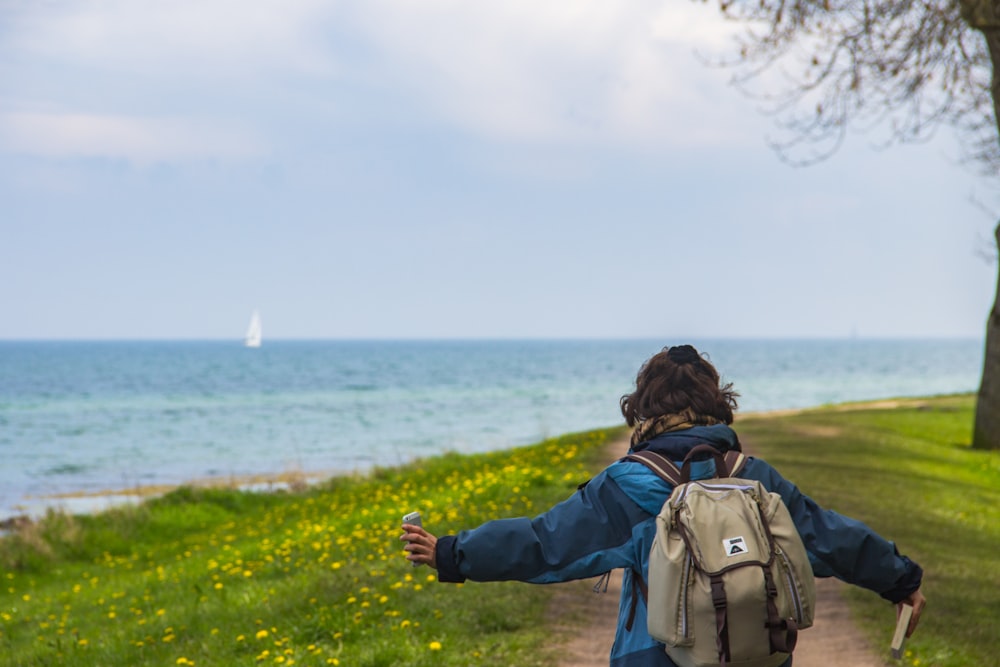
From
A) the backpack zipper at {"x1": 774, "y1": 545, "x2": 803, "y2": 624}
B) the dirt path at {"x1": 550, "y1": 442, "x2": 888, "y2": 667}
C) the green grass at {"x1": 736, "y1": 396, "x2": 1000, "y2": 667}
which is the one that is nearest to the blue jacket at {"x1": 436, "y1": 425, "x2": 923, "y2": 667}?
the backpack zipper at {"x1": 774, "y1": 545, "x2": 803, "y2": 624}

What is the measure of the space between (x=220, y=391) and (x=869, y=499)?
69972mm

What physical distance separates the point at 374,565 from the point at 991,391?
13582 millimetres

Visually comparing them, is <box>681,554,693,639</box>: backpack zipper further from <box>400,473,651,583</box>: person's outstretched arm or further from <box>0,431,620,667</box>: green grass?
<box>0,431,620,667</box>: green grass

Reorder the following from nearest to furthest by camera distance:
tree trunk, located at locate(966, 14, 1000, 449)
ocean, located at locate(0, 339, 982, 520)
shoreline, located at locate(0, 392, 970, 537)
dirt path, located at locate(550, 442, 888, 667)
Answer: dirt path, located at locate(550, 442, 888, 667) → tree trunk, located at locate(966, 14, 1000, 449) → shoreline, located at locate(0, 392, 970, 537) → ocean, located at locate(0, 339, 982, 520)

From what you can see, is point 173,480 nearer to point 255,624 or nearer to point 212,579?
point 212,579

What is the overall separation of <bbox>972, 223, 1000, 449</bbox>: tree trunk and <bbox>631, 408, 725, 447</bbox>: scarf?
54.3 feet

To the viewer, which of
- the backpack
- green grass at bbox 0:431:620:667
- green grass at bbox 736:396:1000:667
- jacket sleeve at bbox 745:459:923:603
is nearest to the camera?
the backpack

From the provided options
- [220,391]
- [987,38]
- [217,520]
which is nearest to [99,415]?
[220,391]

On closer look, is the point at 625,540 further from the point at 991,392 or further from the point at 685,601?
the point at 991,392

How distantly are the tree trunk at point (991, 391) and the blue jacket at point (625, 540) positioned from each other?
53.4 ft

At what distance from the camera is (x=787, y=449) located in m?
17.0

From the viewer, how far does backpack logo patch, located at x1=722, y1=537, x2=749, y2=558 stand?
2795 millimetres

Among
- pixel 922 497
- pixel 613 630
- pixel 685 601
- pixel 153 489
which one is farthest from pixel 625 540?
pixel 153 489

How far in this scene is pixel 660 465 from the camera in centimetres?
304
